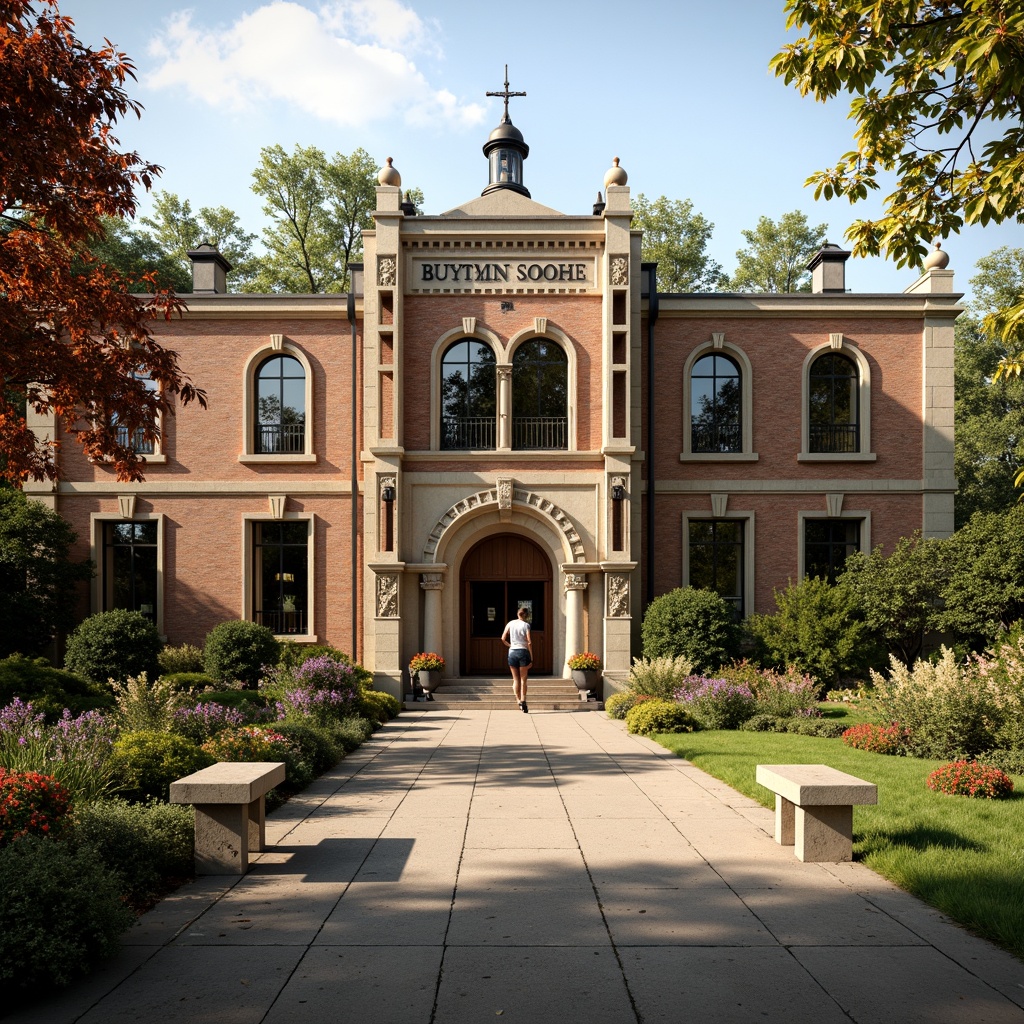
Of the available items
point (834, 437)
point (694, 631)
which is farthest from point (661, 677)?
point (834, 437)

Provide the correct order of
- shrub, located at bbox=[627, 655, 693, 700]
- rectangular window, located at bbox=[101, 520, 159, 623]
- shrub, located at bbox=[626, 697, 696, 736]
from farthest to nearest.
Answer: rectangular window, located at bbox=[101, 520, 159, 623] → shrub, located at bbox=[627, 655, 693, 700] → shrub, located at bbox=[626, 697, 696, 736]

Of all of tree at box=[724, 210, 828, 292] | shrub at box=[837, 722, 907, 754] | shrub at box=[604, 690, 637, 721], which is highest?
tree at box=[724, 210, 828, 292]

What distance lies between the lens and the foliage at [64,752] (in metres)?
7.34

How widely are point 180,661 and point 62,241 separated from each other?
10850 mm

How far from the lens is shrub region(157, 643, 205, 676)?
19125 mm

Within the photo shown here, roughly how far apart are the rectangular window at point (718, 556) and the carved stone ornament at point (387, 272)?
30.7 feet

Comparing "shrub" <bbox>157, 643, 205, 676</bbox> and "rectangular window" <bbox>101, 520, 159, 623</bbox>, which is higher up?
"rectangular window" <bbox>101, 520, 159, 623</bbox>

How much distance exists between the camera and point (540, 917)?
18.2 feet

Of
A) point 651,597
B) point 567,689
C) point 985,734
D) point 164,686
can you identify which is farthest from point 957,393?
point 164,686

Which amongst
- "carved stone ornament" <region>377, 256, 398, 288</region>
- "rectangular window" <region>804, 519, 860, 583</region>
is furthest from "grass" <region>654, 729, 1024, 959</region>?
"carved stone ornament" <region>377, 256, 398, 288</region>

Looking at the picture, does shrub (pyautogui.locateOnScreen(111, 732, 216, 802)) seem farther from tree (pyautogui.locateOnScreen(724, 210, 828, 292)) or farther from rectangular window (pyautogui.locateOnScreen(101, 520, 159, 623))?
tree (pyautogui.locateOnScreen(724, 210, 828, 292))

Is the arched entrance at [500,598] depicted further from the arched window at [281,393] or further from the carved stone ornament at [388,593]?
the arched window at [281,393]

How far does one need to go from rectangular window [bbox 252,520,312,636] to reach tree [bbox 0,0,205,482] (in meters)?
9.19

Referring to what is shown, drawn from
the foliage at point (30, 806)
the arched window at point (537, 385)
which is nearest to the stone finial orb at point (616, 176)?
the arched window at point (537, 385)
